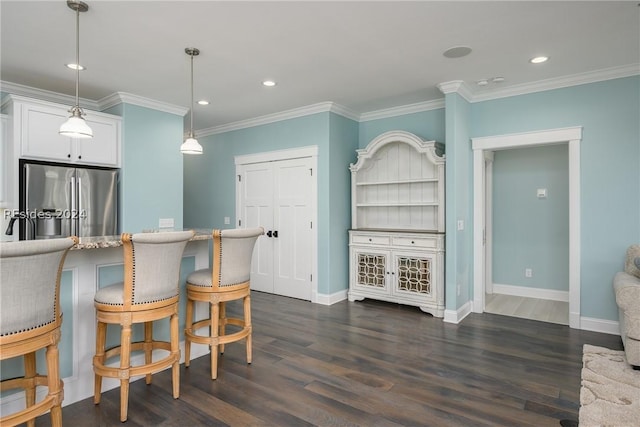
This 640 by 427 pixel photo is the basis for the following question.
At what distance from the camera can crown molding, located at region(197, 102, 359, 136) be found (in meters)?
4.96

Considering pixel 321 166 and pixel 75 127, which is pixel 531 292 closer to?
pixel 321 166

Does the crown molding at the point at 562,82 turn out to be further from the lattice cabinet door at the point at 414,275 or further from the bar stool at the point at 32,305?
Answer: the bar stool at the point at 32,305

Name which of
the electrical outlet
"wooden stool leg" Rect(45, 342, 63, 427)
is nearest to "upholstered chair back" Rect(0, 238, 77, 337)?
"wooden stool leg" Rect(45, 342, 63, 427)

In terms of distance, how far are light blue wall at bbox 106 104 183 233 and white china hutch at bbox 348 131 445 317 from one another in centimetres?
238

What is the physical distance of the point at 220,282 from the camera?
278cm

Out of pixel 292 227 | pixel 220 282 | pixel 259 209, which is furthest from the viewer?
pixel 259 209

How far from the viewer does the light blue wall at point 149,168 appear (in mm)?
4457

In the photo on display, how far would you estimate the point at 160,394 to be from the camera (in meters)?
2.55

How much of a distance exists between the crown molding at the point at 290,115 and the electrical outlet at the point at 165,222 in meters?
1.92

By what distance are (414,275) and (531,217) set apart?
202cm

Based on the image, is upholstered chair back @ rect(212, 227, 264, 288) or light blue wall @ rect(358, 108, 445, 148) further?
light blue wall @ rect(358, 108, 445, 148)

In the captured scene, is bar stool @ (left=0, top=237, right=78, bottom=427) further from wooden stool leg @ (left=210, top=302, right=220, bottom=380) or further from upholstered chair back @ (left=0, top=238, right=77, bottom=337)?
wooden stool leg @ (left=210, top=302, right=220, bottom=380)

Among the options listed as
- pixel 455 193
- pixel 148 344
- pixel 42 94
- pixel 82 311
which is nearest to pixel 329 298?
pixel 455 193

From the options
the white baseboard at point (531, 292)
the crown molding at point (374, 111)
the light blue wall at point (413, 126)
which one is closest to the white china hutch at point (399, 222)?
the light blue wall at point (413, 126)
